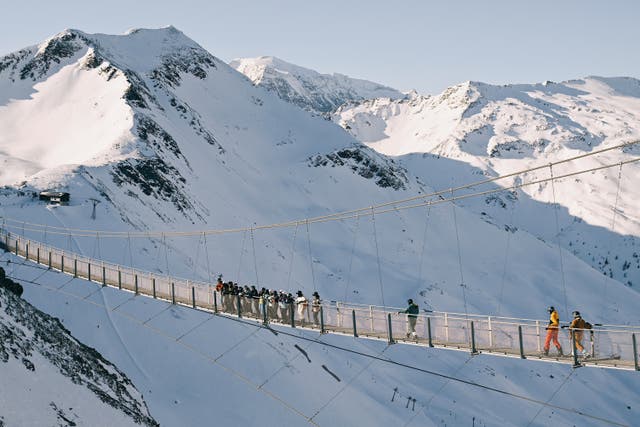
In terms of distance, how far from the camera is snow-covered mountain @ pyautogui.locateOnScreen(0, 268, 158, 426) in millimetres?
29031

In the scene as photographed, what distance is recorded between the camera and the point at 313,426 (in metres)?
59.6

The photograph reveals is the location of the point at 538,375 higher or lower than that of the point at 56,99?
lower

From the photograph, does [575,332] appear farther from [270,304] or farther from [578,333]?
[270,304]

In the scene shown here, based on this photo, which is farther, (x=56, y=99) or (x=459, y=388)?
(x=56, y=99)

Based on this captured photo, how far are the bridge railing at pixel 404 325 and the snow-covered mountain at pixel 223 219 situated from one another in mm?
7156

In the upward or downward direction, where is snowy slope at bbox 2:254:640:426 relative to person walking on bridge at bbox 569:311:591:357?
downward

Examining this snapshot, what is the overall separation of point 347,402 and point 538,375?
42537 mm

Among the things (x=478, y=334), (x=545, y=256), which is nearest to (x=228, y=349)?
(x=478, y=334)

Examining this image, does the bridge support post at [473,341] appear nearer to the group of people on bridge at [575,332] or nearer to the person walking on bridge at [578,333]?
the group of people on bridge at [575,332]

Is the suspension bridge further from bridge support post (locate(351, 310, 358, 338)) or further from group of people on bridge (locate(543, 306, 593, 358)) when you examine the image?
group of people on bridge (locate(543, 306, 593, 358))

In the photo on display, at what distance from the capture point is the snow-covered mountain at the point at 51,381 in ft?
95.2

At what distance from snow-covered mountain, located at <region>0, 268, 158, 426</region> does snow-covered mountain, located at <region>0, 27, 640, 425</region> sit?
10295 mm

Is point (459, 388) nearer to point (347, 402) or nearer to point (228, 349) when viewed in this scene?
point (347, 402)

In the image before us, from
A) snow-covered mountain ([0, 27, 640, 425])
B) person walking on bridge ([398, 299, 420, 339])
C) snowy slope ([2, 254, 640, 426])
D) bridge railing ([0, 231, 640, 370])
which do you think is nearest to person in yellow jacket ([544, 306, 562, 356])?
bridge railing ([0, 231, 640, 370])
